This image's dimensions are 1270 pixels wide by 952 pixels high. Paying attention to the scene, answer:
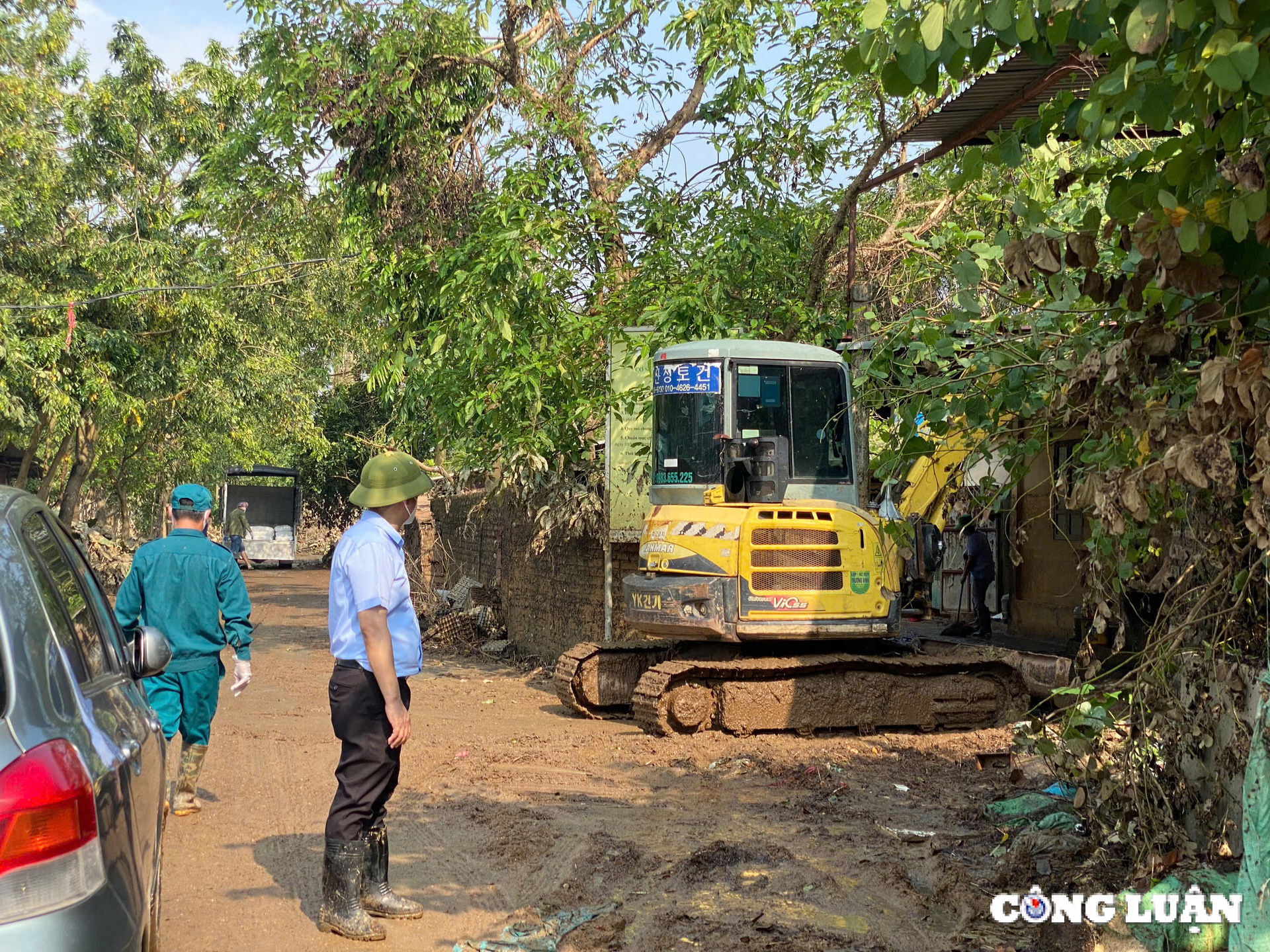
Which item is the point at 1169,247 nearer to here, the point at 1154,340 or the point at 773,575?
the point at 1154,340

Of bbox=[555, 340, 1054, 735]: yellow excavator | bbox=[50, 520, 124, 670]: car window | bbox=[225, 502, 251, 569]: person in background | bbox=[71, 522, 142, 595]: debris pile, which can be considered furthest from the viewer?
bbox=[225, 502, 251, 569]: person in background

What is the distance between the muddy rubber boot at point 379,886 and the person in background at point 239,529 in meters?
34.2

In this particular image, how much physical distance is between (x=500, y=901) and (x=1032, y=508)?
11.2 m

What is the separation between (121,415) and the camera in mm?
23125

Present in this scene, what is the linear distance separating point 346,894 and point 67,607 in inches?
84.1

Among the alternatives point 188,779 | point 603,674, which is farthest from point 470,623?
point 188,779

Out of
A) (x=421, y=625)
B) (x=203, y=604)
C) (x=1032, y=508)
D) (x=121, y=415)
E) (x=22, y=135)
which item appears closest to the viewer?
(x=203, y=604)

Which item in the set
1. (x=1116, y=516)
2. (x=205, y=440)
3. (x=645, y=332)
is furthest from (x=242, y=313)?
(x=1116, y=516)

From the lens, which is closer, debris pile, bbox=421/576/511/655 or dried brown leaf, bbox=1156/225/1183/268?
dried brown leaf, bbox=1156/225/1183/268

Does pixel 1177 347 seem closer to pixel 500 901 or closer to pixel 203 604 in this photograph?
pixel 500 901

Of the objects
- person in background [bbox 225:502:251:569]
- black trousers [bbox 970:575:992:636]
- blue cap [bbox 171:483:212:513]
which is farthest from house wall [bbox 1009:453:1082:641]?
person in background [bbox 225:502:251:569]

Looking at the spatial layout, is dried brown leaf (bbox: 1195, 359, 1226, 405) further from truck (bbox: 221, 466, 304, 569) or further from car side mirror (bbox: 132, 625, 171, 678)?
truck (bbox: 221, 466, 304, 569)

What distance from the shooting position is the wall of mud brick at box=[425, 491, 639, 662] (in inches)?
540

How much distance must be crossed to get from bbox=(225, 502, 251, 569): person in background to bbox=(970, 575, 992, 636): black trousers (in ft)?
89.1
